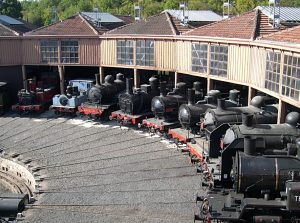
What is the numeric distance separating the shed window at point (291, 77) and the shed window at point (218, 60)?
633cm

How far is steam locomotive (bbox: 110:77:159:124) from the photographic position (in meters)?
26.7

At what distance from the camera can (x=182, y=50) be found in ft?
97.2

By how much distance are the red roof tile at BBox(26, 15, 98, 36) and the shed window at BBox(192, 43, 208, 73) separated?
9.61 m

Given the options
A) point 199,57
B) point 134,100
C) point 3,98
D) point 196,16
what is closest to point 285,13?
point 199,57

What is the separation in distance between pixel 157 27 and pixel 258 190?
2068cm

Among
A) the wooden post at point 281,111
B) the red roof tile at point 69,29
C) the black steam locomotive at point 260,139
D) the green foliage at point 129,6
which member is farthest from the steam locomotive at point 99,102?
the green foliage at point 129,6

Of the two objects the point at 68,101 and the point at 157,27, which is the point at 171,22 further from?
the point at 68,101

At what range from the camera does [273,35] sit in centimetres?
2158

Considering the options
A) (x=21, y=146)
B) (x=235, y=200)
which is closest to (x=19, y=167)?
(x=21, y=146)

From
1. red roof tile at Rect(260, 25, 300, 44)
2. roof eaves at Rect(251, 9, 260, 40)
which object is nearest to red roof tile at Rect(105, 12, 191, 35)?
roof eaves at Rect(251, 9, 260, 40)

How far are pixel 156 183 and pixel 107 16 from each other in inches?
964

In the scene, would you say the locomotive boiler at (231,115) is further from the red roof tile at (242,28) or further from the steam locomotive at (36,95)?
the steam locomotive at (36,95)

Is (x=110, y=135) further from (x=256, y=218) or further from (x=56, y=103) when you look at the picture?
(x=256, y=218)

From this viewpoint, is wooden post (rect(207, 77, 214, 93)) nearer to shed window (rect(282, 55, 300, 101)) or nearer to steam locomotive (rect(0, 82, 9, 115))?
shed window (rect(282, 55, 300, 101))
